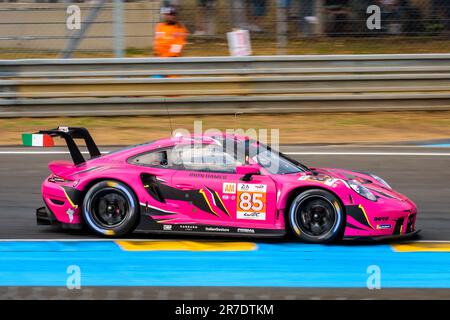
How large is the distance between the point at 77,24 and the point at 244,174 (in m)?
7.64

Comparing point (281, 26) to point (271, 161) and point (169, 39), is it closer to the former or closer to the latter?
point (169, 39)

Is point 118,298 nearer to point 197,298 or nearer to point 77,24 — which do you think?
point 197,298

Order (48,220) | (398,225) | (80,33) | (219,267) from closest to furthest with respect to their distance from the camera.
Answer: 1. (219,267)
2. (398,225)
3. (48,220)
4. (80,33)

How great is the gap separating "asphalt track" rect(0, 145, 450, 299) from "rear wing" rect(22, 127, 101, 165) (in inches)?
31.1

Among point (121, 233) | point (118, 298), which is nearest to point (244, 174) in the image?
point (121, 233)

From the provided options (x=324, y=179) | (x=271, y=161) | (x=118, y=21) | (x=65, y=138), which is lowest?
(x=324, y=179)

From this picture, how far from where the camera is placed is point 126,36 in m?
14.7

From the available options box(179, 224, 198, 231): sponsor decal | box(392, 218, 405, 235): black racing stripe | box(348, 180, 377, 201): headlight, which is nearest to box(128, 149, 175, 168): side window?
box(179, 224, 198, 231): sponsor decal

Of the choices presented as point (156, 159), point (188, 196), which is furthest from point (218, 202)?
point (156, 159)

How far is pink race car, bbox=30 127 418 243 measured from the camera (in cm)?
766

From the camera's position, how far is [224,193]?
776cm

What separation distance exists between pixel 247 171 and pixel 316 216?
0.75 metres

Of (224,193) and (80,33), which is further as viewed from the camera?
(80,33)

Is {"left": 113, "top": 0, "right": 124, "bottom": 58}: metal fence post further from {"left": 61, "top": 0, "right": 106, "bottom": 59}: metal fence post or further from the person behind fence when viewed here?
the person behind fence
